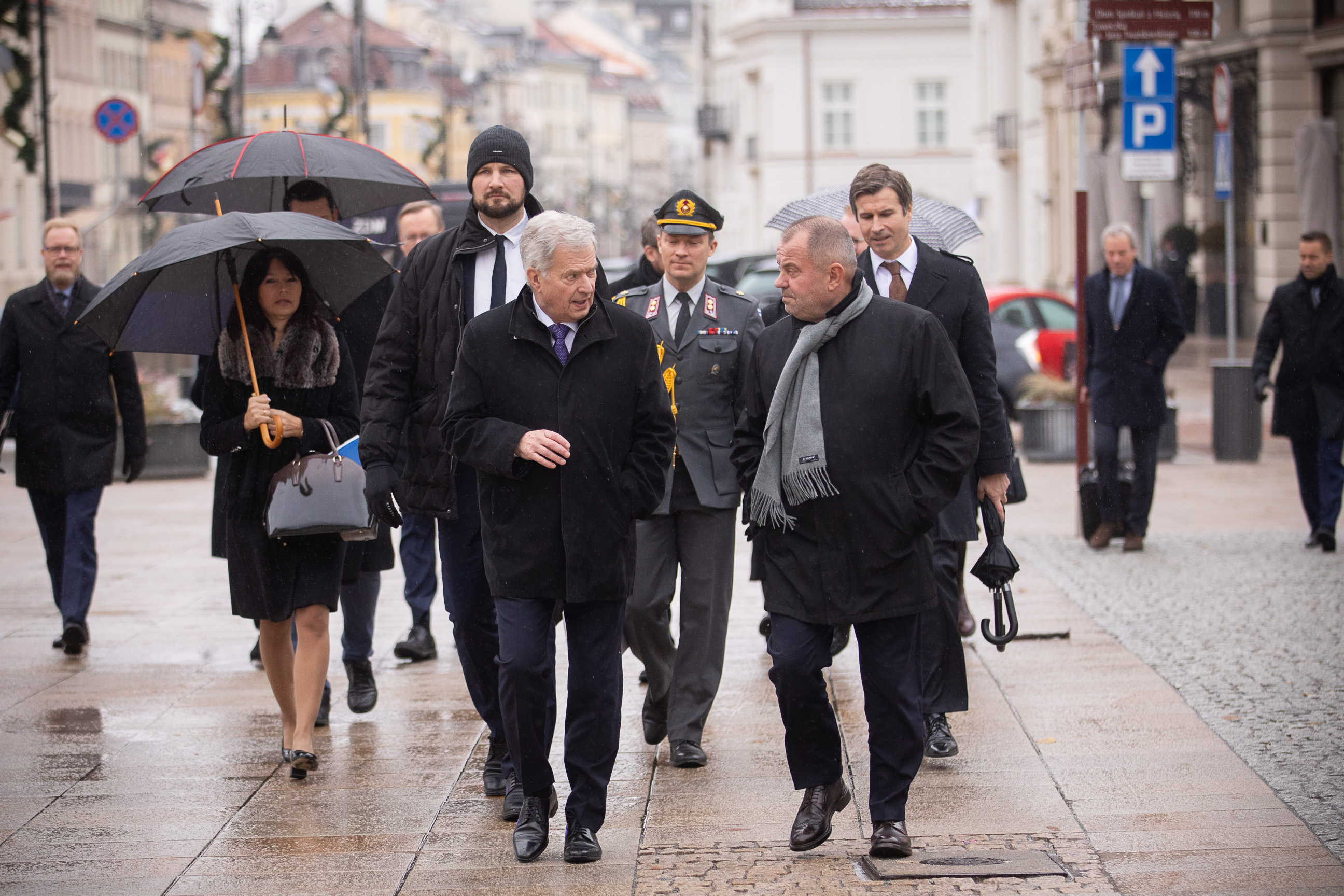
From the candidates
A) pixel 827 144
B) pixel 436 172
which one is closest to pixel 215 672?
pixel 436 172

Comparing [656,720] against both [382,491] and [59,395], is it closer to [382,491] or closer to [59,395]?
[382,491]

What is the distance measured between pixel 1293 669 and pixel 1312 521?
3609mm

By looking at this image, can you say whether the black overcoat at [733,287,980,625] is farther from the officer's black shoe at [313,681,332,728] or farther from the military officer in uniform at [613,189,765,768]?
the officer's black shoe at [313,681,332,728]

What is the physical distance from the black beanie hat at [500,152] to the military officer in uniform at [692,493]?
691 mm

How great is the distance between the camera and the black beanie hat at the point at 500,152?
574cm

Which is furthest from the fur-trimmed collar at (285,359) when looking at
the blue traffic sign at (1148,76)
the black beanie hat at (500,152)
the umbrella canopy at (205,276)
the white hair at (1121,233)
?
the blue traffic sign at (1148,76)

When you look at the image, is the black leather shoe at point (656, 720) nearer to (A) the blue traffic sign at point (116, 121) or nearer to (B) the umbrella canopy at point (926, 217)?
(B) the umbrella canopy at point (926, 217)

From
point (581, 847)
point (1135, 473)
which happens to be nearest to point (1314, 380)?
point (1135, 473)

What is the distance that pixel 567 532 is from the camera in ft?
16.4

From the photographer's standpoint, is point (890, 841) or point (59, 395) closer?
point (890, 841)

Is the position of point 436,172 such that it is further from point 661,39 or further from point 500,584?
point 661,39

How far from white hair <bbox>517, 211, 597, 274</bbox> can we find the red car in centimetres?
1384

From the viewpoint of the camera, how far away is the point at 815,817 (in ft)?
16.7

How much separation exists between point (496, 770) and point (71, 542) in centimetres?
359
